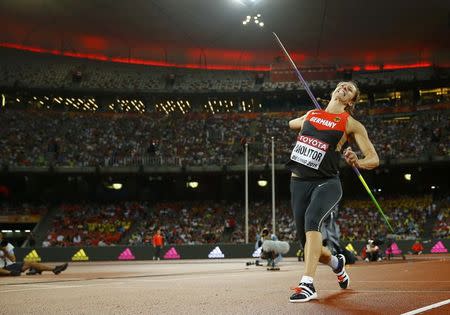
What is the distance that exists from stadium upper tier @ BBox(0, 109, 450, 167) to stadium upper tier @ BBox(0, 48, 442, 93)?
94.5 inches

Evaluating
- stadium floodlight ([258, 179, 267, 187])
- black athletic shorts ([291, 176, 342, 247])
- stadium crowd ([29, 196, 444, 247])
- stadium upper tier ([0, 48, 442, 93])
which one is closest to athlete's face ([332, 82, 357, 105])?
black athletic shorts ([291, 176, 342, 247])

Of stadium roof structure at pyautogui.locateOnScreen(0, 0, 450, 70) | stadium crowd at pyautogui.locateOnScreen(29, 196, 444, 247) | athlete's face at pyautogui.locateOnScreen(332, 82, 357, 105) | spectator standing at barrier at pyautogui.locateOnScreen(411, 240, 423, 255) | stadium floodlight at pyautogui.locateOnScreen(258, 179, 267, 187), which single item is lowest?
spectator standing at barrier at pyautogui.locateOnScreen(411, 240, 423, 255)

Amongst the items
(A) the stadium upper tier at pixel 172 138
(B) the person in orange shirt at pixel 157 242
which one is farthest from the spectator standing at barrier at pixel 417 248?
Answer: (B) the person in orange shirt at pixel 157 242

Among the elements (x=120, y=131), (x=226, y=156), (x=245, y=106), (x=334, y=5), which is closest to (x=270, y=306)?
(x=334, y=5)

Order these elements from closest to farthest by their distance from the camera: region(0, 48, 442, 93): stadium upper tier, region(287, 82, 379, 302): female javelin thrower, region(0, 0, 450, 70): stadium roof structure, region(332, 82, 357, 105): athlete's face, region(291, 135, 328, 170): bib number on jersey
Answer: region(287, 82, 379, 302): female javelin thrower < region(291, 135, 328, 170): bib number on jersey < region(332, 82, 357, 105): athlete's face < region(0, 0, 450, 70): stadium roof structure < region(0, 48, 442, 93): stadium upper tier

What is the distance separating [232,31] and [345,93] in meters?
37.6

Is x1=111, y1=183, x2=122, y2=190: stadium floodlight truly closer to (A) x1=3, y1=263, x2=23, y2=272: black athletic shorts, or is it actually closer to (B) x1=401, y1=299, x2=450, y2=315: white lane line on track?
(A) x1=3, y1=263, x2=23, y2=272: black athletic shorts

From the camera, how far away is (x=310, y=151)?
5.47m

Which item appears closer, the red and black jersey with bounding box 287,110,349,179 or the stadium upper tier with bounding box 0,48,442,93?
the red and black jersey with bounding box 287,110,349,179

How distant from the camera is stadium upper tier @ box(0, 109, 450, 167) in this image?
41156 mm

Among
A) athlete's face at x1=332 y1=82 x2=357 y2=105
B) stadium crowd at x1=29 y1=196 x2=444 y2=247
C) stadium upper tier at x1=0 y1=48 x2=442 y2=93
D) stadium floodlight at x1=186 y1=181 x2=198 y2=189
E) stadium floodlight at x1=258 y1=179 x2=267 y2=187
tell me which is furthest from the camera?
stadium upper tier at x1=0 y1=48 x2=442 y2=93

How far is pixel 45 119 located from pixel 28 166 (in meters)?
5.98

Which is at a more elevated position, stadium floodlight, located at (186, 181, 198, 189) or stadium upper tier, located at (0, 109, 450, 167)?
stadium upper tier, located at (0, 109, 450, 167)

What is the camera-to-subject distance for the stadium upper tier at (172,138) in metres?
41.2
